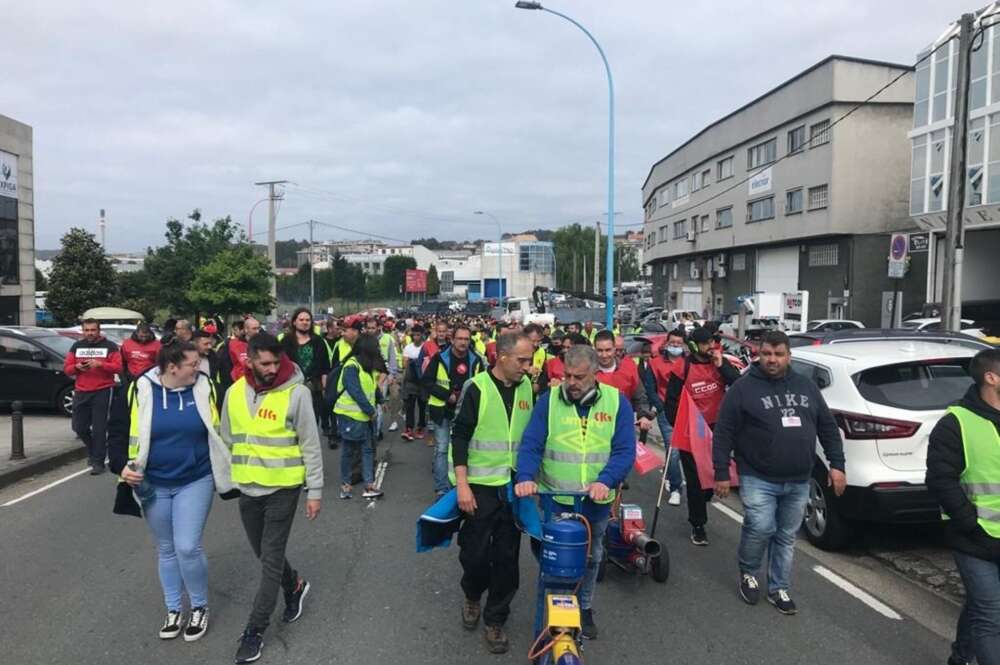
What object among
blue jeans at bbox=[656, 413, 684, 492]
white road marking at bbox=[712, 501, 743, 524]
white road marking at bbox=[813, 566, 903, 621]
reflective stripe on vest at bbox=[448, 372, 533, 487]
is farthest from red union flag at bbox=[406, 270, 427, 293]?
reflective stripe on vest at bbox=[448, 372, 533, 487]

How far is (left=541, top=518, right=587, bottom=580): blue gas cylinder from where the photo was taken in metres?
3.70

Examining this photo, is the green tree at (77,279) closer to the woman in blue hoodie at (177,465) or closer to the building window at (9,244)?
the building window at (9,244)

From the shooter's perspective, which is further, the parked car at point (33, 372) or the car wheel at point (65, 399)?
the car wheel at point (65, 399)

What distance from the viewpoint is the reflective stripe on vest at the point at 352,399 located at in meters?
7.74

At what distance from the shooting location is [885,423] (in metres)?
5.44

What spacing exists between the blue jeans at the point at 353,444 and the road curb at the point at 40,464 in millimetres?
4035

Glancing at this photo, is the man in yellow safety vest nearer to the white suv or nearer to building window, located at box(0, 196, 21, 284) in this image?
the white suv

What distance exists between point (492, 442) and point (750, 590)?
2150 millimetres

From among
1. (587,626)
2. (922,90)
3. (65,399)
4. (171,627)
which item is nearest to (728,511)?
(587,626)

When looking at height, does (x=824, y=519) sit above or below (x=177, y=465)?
below

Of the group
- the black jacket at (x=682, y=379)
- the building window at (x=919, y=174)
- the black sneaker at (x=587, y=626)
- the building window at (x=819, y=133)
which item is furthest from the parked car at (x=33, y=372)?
the building window at (x=819, y=133)

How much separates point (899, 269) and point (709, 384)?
47.6ft

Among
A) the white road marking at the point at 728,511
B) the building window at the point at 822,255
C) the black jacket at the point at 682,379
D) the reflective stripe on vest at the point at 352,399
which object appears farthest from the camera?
the building window at the point at 822,255

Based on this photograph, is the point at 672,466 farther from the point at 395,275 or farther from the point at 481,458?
the point at 395,275
